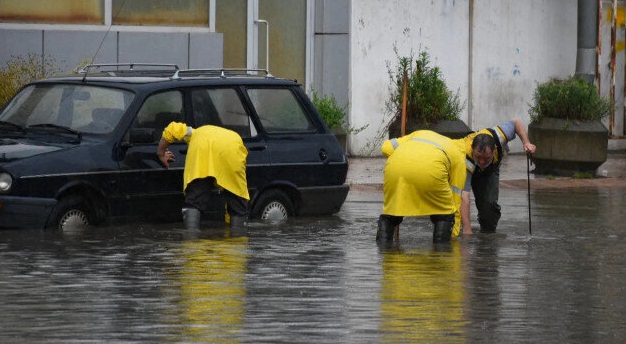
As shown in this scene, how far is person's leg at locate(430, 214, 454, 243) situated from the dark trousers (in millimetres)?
1663

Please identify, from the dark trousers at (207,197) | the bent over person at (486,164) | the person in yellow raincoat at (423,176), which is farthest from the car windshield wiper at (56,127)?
the bent over person at (486,164)

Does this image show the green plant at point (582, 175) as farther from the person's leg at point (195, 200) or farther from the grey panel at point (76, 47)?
the person's leg at point (195, 200)

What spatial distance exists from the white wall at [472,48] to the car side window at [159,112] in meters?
9.06

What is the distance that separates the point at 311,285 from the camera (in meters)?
11.4

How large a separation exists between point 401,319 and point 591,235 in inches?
234

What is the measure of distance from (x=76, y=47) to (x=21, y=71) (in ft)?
3.65

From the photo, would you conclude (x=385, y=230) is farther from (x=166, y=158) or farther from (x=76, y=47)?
(x=76, y=47)

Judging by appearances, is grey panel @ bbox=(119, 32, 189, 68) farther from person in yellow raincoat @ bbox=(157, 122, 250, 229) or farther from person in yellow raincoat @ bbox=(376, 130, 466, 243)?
person in yellow raincoat @ bbox=(376, 130, 466, 243)

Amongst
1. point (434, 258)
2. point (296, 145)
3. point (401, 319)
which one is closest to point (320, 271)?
point (434, 258)

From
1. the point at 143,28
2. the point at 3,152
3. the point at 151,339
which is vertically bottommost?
the point at 151,339

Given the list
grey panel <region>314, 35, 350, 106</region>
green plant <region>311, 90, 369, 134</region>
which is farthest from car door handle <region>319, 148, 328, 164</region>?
grey panel <region>314, 35, 350, 106</region>

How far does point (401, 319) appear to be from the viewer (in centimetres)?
995

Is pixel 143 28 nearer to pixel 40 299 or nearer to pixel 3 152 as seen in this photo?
pixel 3 152

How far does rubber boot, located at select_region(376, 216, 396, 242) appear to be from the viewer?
45.8ft
